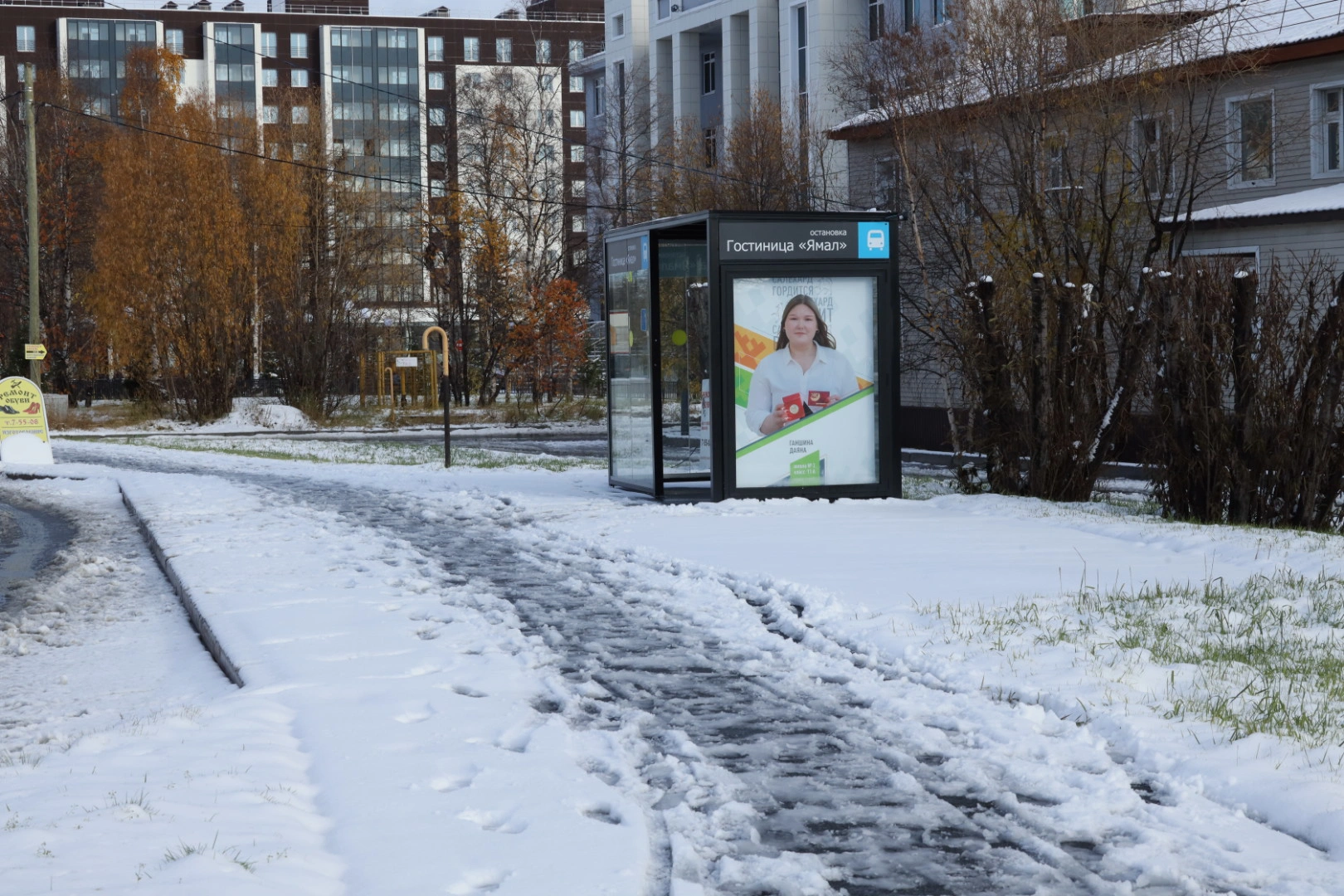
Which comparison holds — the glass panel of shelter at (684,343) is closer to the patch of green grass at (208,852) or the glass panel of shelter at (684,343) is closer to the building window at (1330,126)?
the patch of green grass at (208,852)

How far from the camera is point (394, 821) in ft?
17.2

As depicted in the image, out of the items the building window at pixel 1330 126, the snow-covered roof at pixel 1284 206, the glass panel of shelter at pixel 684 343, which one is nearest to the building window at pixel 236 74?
the snow-covered roof at pixel 1284 206

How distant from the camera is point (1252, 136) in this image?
29141mm

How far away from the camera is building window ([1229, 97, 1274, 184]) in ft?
94.7

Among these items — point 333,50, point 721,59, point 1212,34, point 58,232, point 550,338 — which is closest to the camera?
point 1212,34

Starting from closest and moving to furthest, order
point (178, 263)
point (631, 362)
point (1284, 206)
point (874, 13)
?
point (631, 362), point (1284, 206), point (178, 263), point (874, 13)

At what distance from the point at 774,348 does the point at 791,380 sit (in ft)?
1.15

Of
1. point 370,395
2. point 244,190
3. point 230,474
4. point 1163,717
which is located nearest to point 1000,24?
point 230,474

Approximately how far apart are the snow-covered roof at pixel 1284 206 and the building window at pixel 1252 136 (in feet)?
2.38

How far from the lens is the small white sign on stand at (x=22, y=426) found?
2572 centimetres

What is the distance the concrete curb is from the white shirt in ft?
18.1

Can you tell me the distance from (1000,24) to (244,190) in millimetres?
26639

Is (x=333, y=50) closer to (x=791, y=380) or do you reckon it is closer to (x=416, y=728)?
(x=791, y=380)

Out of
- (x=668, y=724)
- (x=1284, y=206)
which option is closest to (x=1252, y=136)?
(x=1284, y=206)
